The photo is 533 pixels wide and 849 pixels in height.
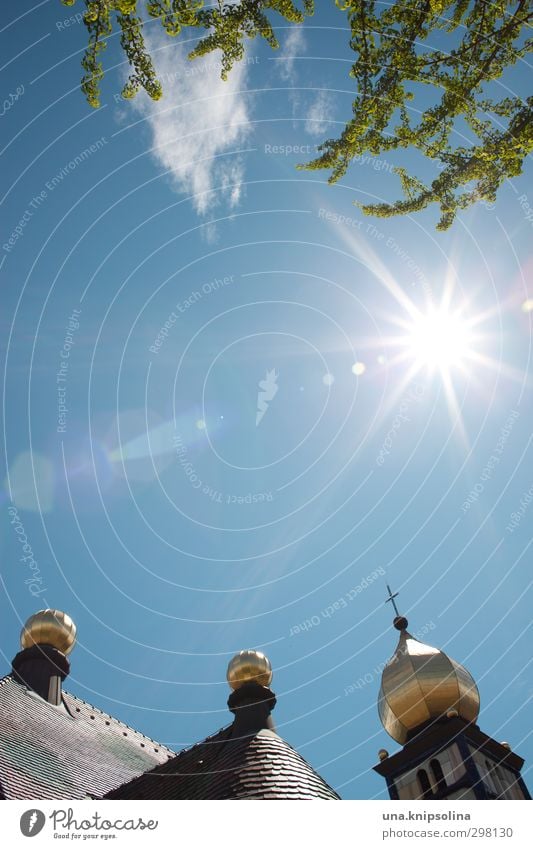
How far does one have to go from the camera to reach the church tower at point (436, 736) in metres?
17.0

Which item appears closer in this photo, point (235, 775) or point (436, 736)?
point (235, 775)

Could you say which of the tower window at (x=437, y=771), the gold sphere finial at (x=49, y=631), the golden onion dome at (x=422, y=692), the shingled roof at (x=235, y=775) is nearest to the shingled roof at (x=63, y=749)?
the shingled roof at (x=235, y=775)

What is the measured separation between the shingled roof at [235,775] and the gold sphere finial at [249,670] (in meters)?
3.05

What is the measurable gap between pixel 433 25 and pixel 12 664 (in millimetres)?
21304

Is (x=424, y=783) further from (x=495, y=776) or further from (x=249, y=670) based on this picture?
(x=249, y=670)

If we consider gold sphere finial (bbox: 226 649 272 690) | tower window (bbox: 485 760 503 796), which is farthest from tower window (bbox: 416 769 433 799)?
gold sphere finial (bbox: 226 649 272 690)

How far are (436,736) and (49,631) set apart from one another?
1276 cm

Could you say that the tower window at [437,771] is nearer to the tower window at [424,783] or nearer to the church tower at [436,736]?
the church tower at [436,736]

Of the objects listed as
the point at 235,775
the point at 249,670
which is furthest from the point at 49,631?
the point at 235,775

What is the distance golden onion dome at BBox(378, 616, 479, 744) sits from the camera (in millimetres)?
17656

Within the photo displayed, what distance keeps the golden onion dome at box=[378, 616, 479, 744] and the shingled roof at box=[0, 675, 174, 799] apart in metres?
6.85

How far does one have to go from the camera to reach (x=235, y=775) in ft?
40.9

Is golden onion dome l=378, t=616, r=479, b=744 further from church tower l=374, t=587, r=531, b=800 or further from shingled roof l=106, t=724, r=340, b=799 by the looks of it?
shingled roof l=106, t=724, r=340, b=799
